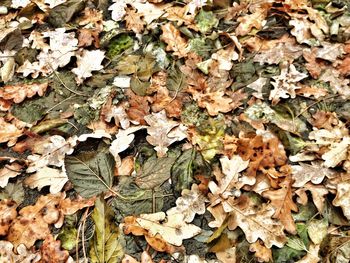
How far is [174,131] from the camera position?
2.24m

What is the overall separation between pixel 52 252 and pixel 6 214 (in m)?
0.32

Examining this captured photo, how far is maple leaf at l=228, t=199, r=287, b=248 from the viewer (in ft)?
5.99

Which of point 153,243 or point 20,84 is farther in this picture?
point 20,84

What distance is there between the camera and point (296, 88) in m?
2.40

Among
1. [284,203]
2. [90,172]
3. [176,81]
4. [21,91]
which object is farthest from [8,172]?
[284,203]

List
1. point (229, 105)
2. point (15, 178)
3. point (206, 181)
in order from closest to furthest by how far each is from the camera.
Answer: point (206, 181) < point (15, 178) < point (229, 105)

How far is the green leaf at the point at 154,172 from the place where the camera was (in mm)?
2070

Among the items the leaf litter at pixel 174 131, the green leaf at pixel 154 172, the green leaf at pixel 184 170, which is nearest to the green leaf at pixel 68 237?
the leaf litter at pixel 174 131

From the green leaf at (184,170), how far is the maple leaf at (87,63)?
0.89m

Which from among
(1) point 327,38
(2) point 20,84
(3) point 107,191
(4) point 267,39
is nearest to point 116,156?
(3) point 107,191

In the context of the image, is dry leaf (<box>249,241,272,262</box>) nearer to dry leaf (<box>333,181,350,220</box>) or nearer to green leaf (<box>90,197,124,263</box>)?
dry leaf (<box>333,181,350,220</box>)

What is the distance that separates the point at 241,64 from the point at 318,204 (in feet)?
3.35

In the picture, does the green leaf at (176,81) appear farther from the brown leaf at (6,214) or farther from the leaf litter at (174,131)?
the brown leaf at (6,214)

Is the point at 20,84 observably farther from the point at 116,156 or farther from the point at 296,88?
the point at 296,88
